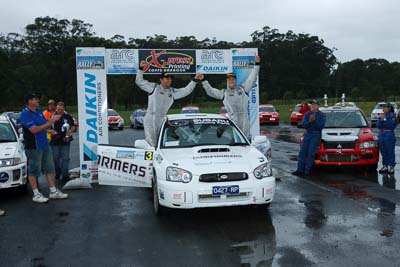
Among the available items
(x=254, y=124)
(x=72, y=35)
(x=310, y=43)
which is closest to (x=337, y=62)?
(x=310, y=43)

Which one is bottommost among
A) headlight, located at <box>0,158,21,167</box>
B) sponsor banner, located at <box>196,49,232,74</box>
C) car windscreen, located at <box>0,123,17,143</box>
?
headlight, located at <box>0,158,21,167</box>

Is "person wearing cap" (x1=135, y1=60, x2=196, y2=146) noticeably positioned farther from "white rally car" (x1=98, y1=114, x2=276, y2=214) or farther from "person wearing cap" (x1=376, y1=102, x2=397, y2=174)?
"person wearing cap" (x1=376, y1=102, x2=397, y2=174)

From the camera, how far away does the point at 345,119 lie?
1199 cm

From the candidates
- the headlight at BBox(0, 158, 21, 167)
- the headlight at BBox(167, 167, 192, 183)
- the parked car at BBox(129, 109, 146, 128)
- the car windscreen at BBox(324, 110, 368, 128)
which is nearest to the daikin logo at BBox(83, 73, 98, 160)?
the headlight at BBox(0, 158, 21, 167)

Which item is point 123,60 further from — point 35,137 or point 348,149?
point 348,149

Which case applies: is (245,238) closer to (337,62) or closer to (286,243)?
(286,243)

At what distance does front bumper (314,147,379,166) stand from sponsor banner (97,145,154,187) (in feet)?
15.4

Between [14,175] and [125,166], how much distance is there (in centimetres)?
206

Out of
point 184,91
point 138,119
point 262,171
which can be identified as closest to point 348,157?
point 184,91

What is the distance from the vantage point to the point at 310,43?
113m

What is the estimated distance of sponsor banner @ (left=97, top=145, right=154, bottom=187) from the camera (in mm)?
7988

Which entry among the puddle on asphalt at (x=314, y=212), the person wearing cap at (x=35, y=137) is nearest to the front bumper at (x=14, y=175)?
the person wearing cap at (x=35, y=137)

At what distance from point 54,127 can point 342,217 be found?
261 inches

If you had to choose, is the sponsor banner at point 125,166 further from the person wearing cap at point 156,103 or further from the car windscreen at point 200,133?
the person wearing cap at point 156,103
